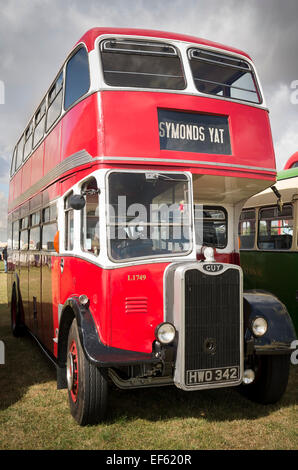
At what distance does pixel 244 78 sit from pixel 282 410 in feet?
13.1

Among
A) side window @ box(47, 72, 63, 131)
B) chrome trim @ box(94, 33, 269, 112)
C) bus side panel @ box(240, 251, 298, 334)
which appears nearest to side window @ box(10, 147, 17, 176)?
side window @ box(47, 72, 63, 131)

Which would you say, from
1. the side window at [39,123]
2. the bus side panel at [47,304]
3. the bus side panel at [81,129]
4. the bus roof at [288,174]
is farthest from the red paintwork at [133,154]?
the bus roof at [288,174]

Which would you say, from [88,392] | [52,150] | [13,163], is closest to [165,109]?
[52,150]

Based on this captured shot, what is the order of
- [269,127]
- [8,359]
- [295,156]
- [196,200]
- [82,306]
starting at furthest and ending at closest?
[295,156]
[8,359]
[196,200]
[269,127]
[82,306]

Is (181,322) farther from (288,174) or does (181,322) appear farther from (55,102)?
(288,174)

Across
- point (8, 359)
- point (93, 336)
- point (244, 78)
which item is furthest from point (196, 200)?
point (8, 359)

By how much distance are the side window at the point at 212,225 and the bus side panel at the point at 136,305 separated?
5.22 feet

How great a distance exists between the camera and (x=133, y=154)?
4.48m

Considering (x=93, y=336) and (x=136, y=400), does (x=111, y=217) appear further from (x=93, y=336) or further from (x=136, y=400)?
(x=136, y=400)

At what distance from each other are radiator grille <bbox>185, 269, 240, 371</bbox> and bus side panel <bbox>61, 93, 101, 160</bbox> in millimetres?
1693

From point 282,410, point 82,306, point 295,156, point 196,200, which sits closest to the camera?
point 82,306

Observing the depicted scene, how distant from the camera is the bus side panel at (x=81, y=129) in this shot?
4555 mm

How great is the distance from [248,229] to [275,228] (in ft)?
3.08

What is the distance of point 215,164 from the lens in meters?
4.86
